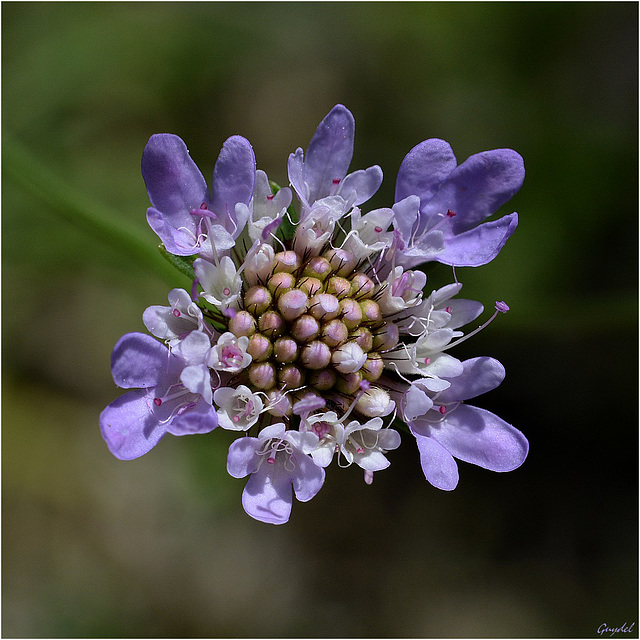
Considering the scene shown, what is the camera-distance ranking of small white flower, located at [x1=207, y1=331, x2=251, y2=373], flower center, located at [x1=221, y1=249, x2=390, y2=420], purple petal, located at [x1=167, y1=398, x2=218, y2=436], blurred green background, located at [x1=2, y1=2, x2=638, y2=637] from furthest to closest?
blurred green background, located at [x1=2, y1=2, x2=638, y2=637] < flower center, located at [x1=221, y1=249, x2=390, y2=420] < small white flower, located at [x1=207, y1=331, x2=251, y2=373] < purple petal, located at [x1=167, y1=398, x2=218, y2=436]

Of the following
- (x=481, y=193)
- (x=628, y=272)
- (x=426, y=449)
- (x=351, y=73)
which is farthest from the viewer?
(x=351, y=73)

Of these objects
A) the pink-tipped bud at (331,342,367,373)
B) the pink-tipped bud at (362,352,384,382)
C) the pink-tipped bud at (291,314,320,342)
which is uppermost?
the pink-tipped bud at (291,314,320,342)

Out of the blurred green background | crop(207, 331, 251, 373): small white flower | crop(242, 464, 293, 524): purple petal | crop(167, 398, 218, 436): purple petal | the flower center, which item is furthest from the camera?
the blurred green background

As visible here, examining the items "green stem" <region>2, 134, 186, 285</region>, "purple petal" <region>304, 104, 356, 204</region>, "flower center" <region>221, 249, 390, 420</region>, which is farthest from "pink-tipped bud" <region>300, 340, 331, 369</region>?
"green stem" <region>2, 134, 186, 285</region>

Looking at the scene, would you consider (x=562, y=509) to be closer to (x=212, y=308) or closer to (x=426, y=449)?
(x=426, y=449)

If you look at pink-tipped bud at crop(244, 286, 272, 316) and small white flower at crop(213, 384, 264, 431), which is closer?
small white flower at crop(213, 384, 264, 431)

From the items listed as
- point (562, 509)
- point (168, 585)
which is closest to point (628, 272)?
point (562, 509)

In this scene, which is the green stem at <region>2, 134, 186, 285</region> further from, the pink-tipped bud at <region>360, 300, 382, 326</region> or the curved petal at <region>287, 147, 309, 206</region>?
the pink-tipped bud at <region>360, 300, 382, 326</region>
